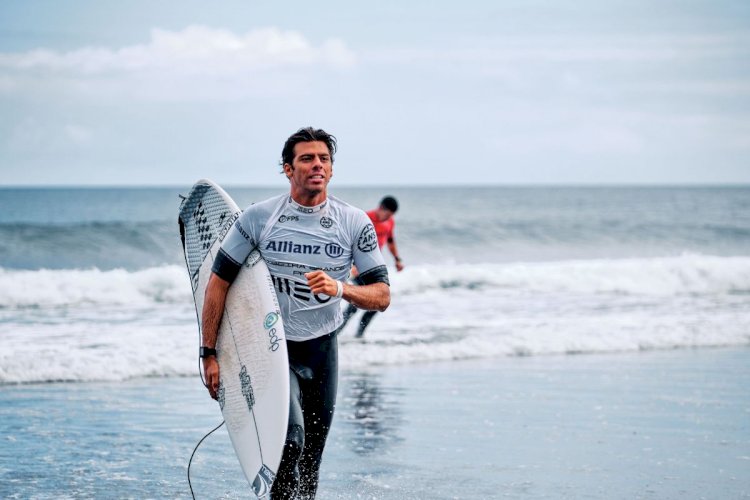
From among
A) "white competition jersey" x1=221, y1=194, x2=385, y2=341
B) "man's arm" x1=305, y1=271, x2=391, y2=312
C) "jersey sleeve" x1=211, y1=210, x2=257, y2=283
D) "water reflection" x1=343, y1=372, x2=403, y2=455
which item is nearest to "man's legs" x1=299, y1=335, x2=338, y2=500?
"white competition jersey" x1=221, y1=194, x2=385, y2=341

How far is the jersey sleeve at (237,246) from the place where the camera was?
4141 millimetres

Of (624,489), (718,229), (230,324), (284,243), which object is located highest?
(284,243)

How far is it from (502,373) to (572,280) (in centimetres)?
1058

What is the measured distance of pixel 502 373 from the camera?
10.0 metres

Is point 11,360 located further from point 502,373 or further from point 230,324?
point 230,324

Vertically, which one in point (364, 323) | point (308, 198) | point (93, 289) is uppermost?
point (308, 198)

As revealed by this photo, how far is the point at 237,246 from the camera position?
13.6 feet

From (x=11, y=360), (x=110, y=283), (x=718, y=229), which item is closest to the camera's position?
(x=11, y=360)

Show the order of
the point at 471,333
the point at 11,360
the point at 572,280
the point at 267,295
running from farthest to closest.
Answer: the point at 572,280
the point at 471,333
the point at 11,360
the point at 267,295

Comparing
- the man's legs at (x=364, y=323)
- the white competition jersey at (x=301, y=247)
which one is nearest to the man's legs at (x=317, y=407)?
the white competition jersey at (x=301, y=247)

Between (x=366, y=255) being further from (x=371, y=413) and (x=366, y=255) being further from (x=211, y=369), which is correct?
(x=371, y=413)

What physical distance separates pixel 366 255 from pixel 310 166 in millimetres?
480

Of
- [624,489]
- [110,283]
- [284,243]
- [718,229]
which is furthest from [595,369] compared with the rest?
[718,229]

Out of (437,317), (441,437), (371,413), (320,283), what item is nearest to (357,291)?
(320,283)
